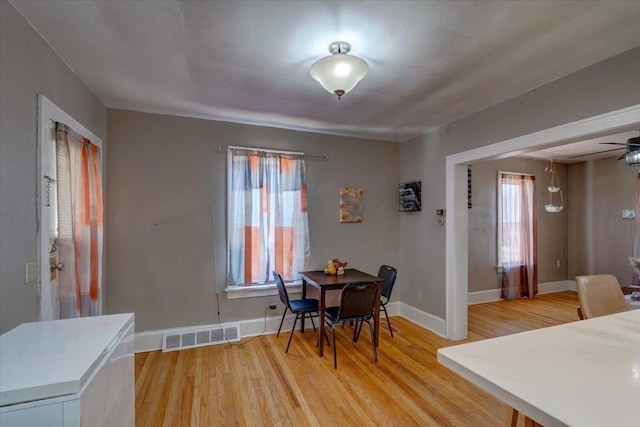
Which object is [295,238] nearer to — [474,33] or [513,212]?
[474,33]

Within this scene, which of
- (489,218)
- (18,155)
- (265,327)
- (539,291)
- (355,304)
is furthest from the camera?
(539,291)

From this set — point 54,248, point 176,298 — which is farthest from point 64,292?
point 176,298

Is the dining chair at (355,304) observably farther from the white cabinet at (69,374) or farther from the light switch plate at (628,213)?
the light switch plate at (628,213)

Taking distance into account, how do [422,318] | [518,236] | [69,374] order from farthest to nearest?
[518,236], [422,318], [69,374]

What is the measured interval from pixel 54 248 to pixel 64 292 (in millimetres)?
321

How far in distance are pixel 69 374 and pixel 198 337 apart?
2.43m

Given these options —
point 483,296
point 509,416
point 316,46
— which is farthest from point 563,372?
point 483,296

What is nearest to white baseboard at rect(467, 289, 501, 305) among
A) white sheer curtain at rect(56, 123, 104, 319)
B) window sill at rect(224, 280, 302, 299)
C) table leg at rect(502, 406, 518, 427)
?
window sill at rect(224, 280, 302, 299)

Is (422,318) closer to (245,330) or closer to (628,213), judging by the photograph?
(245,330)

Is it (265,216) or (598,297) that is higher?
(265,216)

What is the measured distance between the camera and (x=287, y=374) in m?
2.64

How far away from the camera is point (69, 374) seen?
988mm

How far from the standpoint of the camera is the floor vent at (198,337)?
3.12 m

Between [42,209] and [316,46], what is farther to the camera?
[316,46]
